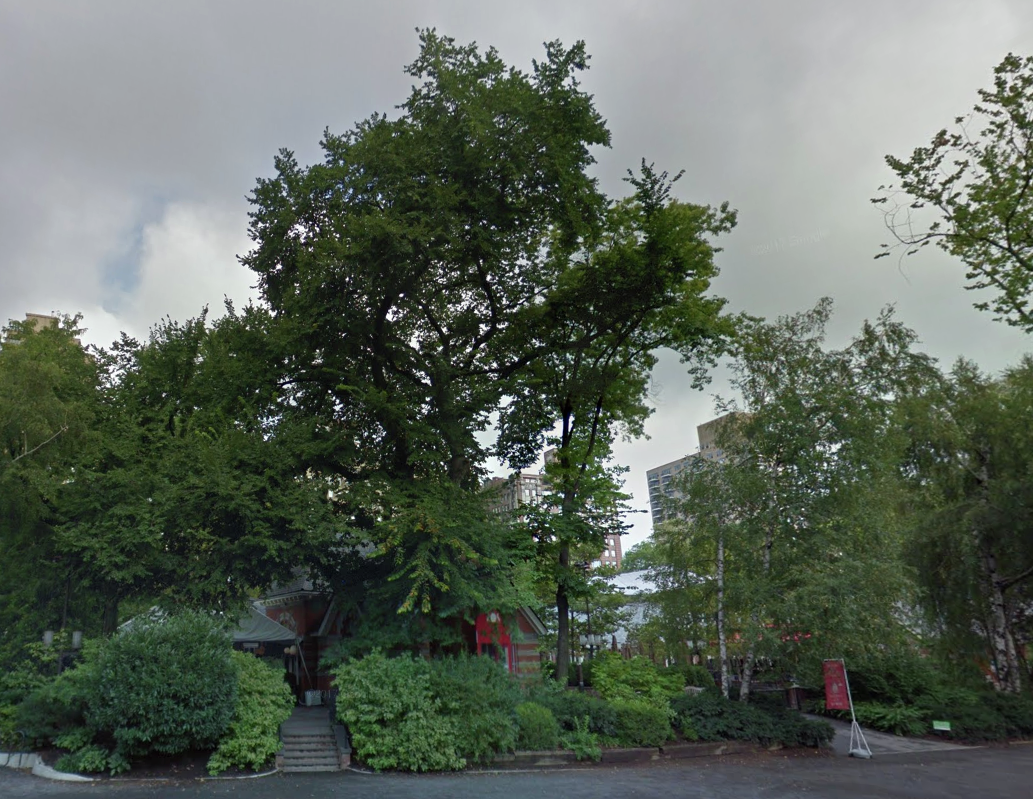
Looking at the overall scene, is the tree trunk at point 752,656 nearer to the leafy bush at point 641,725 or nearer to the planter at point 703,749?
Answer: the planter at point 703,749

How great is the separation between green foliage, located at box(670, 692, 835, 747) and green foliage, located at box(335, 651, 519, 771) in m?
5.56

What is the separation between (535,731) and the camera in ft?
57.3

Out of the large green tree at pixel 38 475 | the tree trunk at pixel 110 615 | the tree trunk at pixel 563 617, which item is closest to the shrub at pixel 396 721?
the tree trunk at pixel 110 615

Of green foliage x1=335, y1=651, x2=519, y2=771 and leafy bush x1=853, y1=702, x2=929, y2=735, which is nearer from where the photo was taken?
green foliage x1=335, y1=651, x2=519, y2=771

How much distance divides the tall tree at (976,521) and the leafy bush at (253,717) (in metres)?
21.4

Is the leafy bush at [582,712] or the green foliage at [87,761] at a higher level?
the leafy bush at [582,712]

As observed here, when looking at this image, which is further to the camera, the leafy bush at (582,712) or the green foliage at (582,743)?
the leafy bush at (582,712)

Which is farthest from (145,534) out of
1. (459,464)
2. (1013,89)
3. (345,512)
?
(1013,89)

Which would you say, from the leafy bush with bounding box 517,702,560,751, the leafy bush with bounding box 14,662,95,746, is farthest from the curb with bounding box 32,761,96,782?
the leafy bush with bounding box 517,702,560,751

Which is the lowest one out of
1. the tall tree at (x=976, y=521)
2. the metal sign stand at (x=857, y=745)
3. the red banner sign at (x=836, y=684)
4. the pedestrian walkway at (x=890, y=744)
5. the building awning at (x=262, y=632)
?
the pedestrian walkway at (x=890, y=744)

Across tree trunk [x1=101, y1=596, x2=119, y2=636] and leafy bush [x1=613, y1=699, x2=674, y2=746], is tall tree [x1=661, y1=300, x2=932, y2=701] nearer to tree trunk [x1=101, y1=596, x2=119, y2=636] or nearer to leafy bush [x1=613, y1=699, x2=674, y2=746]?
leafy bush [x1=613, y1=699, x2=674, y2=746]

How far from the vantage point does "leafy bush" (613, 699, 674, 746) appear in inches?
723

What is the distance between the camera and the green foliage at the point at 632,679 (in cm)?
2125

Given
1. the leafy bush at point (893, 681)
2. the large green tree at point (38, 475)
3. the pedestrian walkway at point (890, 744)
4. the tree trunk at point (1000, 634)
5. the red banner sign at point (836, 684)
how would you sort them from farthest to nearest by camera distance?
the tree trunk at point (1000, 634), the leafy bush at point (893, 681), the pedestrian walkway at point (890, 744), the red banner sign at point (836, 684), the large green tree at point (38, 475)
